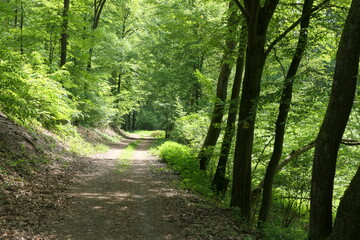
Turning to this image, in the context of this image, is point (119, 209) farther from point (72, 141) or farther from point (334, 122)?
point (72, 141)

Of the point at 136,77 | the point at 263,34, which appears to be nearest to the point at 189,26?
the point at 263,34

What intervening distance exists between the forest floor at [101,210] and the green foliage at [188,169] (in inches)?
28.9

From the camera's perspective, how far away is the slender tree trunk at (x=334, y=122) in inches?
168

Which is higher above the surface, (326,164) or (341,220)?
(326,164)

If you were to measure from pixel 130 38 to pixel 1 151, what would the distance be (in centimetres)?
2622

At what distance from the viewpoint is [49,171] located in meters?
9.23

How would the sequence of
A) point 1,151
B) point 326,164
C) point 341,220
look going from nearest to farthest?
1. point 341,220
2. point 326,164
3. point 1,151

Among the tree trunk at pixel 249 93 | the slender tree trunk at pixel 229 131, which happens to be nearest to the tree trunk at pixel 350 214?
the tree trunk at pixel 249 93

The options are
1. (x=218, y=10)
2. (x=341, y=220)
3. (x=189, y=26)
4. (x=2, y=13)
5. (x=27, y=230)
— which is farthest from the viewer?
(x=218, y=10)

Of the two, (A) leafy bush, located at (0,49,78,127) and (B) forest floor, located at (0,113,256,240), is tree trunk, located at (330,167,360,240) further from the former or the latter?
(A) leafy bush, located at (0,49,78,127)

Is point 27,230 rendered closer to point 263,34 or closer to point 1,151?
point 1,151

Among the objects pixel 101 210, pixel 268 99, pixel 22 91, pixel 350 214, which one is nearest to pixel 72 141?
pixel 22 91

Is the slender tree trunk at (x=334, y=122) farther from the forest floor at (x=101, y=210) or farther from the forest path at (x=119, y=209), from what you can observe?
the forest path at (x=119, y=209)

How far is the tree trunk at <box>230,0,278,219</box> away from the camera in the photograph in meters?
6.82
